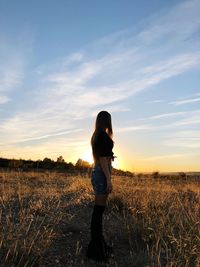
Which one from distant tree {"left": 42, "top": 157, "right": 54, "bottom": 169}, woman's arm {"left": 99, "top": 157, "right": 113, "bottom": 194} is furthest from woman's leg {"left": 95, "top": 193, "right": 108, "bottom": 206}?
distant tree {"left": 42, "top": 157, "right": 54, "bottom": 169}

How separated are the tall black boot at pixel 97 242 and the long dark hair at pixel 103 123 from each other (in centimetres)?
91

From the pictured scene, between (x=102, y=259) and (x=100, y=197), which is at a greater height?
(x=100, y=197)

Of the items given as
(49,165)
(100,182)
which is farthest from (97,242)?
(49,165)

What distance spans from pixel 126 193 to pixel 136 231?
2978 mm

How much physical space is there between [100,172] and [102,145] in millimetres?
360

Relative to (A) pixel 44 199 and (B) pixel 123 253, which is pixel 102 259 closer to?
(B) pixel 123 253

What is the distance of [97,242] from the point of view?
6.61 m

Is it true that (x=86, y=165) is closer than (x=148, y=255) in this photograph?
No

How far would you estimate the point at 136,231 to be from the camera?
7.77 metres

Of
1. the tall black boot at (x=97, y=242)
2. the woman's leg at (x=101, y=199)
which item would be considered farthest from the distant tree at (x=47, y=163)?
the woman's leg at (x=101, y=199)

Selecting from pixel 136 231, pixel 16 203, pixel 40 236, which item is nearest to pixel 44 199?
pixel 16 203

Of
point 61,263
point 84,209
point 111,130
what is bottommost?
point 61,263

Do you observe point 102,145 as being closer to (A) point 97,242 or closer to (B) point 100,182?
(B) point 100,182

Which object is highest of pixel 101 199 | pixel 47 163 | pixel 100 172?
pixel 47 163
